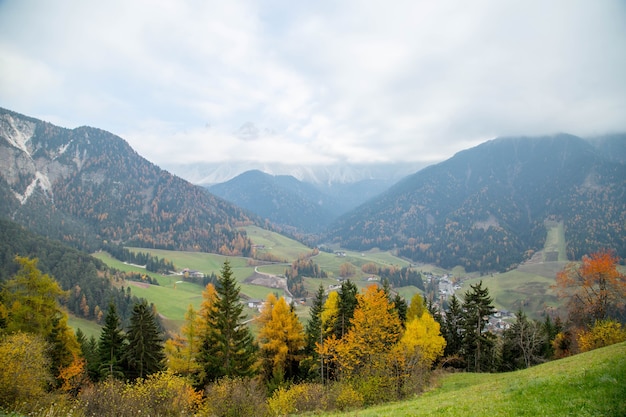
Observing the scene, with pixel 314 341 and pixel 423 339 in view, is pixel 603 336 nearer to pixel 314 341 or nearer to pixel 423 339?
pixel 423 339

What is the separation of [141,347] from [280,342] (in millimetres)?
17850

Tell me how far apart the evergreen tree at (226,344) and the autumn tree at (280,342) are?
18.0ft

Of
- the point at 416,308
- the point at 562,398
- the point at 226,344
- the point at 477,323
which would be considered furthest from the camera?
the point at 416,308

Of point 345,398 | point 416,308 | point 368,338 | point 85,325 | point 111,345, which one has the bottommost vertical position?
point 85,325

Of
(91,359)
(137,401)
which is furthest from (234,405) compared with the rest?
(91,359)

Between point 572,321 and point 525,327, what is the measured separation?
826cm

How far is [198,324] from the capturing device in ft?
143

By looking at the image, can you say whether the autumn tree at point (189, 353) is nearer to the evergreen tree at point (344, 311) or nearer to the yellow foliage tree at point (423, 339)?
the evergreen tree at point (344, 311)

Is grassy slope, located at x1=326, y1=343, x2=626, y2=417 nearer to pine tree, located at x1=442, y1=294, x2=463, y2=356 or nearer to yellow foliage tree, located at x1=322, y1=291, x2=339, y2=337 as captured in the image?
yellow foliage tree, located at x1=322, y1=291, x2=339, y2=337

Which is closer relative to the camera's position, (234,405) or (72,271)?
(234,405)

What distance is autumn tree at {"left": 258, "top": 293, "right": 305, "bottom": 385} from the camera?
45.0 metres

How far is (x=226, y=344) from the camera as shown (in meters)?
37.8

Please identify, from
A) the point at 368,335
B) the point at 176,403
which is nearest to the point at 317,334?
the point at 368,335

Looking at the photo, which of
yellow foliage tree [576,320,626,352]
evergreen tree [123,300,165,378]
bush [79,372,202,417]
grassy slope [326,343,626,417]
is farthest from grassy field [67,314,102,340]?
yellow foliage tree [576,320,626,352]
